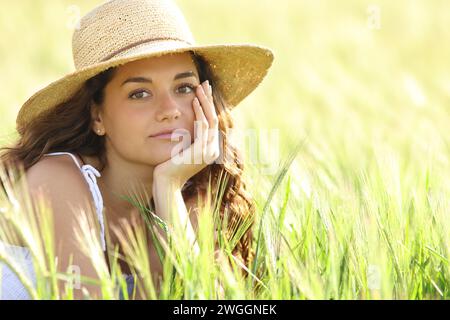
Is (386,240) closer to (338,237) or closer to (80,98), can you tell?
(338,237)

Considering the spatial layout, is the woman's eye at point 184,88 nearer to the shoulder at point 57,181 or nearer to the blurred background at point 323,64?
the shoulder at point 57,181

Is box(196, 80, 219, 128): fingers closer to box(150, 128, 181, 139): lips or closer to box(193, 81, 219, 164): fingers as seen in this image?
box(193, 81, 219, 164): fingers

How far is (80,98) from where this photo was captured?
3154 mm

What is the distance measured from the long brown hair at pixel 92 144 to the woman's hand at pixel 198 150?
10 centimetres

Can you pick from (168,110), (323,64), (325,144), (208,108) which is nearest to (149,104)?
(168,110)

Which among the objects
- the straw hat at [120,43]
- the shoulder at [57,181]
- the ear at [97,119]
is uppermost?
the straw hat at [120,43]

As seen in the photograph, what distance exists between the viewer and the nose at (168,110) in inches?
115

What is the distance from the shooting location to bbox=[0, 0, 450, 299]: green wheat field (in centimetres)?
228

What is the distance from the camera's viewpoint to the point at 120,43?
3.09m

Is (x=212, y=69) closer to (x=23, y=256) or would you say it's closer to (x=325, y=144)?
(x=325, y=144)

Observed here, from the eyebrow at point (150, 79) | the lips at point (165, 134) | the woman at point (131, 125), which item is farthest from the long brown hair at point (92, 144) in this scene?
the lips at point (165, 134)

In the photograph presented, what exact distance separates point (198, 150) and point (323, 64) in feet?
15.1

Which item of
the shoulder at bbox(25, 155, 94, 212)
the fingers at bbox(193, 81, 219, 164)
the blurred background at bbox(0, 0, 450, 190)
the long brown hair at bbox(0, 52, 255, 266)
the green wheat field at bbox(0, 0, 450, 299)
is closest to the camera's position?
the green wheat field at bbox(0, 0, 450, 299)

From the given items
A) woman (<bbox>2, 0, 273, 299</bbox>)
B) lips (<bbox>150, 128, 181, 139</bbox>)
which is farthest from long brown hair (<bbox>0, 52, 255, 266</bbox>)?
lips (<bbox>150, 128, 181, 139</bbox>)
